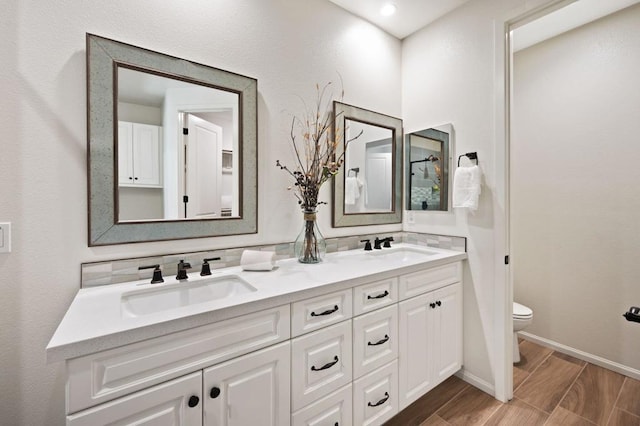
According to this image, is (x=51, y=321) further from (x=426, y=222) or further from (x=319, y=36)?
(x=426, y=222)

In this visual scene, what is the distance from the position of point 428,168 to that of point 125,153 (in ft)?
6.55

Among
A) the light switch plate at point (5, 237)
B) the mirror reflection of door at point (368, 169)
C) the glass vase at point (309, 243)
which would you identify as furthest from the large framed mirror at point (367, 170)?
the light switch plate at point (5, 237)

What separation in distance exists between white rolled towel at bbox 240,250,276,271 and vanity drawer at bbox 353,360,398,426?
2.32ft

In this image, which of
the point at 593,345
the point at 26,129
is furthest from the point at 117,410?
the point at 593,345

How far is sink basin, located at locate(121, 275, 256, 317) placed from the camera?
1.18m

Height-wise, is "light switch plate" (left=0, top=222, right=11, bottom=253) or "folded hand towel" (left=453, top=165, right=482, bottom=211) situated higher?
"folded hand towel" (left=453, top=165, right=482, bottom=211)

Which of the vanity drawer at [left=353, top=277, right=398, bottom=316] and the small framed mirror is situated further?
the small framed mirror

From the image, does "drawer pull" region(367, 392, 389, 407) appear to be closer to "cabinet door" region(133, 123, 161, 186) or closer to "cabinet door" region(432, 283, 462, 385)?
"cabinet door" region(432, 283, 462, 385)

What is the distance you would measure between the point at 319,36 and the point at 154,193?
4.86 feet

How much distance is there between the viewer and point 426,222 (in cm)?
229

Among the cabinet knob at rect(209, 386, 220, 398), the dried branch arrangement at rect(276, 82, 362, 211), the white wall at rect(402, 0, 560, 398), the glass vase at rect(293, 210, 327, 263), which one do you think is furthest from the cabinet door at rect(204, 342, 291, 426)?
the white wall at rect(402, 0, 560, 398)

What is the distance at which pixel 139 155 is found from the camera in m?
1.33

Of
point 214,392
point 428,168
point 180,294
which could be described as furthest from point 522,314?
point 180,294

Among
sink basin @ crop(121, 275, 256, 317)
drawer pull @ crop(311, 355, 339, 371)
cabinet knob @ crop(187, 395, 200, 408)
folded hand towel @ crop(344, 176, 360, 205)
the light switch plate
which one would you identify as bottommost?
drawer pull @ crop(311, 355, 339, 371)
